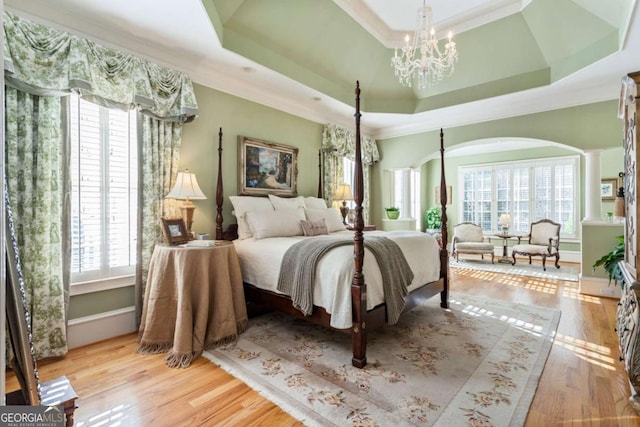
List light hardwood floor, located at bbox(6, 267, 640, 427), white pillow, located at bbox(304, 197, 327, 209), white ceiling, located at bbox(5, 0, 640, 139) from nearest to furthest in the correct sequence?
light hardwood floor, located at bbox(6, 267, 640, 427), white ceiling, located at bbox(5, 0, 640, 139), white pillow, located at bbox(304, 197, 327, 209)

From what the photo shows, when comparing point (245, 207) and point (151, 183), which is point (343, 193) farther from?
point (151, 183)

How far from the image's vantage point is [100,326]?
264 cm

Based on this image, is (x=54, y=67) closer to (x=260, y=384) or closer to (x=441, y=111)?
(x=260, y=384)

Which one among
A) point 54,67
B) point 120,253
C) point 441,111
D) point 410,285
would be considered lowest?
point 410,285

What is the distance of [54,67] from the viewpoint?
2273 mm

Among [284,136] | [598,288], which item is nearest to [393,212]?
[284,136]

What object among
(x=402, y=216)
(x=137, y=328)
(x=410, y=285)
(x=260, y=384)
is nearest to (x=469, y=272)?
(x=402, y=216)

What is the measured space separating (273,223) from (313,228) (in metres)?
0.50

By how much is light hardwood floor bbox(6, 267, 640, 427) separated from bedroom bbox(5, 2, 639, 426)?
0.50 metres

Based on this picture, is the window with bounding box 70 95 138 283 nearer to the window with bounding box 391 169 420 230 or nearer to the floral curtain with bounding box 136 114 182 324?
the floral curtain with bounding box 136 114 182 324

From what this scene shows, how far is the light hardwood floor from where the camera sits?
1663 mm

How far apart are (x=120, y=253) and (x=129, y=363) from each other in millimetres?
1001

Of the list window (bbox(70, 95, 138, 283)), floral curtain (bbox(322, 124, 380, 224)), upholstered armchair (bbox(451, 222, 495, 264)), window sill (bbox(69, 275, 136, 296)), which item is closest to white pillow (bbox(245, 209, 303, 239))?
window (bbox(70, 95, 138, 283))

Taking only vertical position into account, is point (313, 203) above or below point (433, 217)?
above
